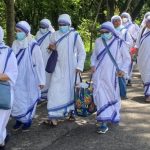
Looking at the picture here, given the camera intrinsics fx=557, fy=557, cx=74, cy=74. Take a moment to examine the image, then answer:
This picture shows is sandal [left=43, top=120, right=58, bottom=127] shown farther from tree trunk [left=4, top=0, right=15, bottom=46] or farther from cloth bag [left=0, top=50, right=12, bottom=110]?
tree trunk [left=4, top=0, right=15, bottom=46]

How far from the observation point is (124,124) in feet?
32.7

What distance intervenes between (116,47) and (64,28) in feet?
3.44

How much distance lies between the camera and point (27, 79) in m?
9.28

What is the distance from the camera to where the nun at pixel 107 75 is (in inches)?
364

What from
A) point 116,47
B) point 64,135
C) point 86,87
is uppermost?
point 116,47

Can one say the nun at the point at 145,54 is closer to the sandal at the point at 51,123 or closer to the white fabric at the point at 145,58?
the white fabric at the point at 145,58

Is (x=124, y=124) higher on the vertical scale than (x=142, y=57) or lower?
lower

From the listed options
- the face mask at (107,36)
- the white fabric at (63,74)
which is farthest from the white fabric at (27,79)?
the face mask at (107,36)

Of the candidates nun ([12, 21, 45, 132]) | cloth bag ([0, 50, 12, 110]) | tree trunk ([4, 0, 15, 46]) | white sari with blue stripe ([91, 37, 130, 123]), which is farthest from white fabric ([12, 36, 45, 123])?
tree trunk ([4, 0, 15, 46])

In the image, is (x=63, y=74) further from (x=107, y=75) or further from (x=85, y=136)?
(x=85, y=136)

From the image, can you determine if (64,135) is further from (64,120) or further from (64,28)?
(64,28)

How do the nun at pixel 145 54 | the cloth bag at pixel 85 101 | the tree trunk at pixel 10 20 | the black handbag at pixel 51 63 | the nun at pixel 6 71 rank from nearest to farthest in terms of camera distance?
the nun at pixel 6 71
the cloth bag at pixel 85 101
the black handbag at pixel 51 63
the nun at pixel 145 54
the tree trunk at pixel 10 20

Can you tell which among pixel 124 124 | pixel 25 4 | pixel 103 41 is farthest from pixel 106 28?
pixel 25 4

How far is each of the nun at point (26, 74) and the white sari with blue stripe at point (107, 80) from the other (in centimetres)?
94
